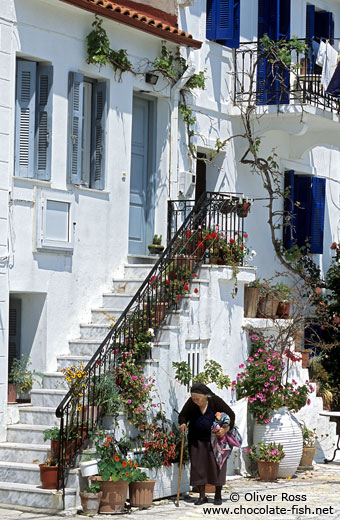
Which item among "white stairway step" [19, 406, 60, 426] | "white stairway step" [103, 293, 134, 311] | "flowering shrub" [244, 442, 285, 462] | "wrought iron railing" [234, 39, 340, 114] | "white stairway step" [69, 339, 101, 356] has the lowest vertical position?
"flowering shrub" [244, 442, 285, 462]

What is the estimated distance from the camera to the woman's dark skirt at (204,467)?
1371 cm

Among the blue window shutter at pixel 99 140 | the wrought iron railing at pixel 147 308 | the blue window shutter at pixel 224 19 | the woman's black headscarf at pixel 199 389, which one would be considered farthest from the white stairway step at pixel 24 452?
the blue window shutter at pixel 224 19

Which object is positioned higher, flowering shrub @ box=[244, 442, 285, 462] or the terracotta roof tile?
the terracotta roof tile

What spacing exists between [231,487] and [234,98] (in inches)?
275

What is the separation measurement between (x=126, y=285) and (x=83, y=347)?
1336mm

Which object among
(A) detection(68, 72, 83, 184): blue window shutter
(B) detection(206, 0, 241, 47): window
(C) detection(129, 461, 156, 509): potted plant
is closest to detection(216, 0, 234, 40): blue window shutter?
(B) detection(206, 0, 241, 47): window

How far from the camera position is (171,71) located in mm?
17016

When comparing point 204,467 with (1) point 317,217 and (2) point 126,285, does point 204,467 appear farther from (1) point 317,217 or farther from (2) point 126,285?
(1) point 317,217

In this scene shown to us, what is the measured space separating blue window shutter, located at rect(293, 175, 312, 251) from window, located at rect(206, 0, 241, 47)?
3.32 m

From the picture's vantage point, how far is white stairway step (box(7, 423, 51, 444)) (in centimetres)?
1377

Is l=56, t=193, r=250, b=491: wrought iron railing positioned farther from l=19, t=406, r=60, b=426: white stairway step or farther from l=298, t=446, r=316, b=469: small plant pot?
l=298, t=446, r=316, b=469: small plant pot

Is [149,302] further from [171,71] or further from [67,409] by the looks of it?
[171,71]

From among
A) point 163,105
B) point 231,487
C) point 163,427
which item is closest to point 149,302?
point 163,427

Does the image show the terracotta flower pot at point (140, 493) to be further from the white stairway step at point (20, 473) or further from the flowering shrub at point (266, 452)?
the flowering shrub at point (266, 452)
